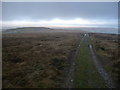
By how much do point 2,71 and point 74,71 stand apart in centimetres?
1145

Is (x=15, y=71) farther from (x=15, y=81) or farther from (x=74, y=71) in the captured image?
(x=74, y=71)

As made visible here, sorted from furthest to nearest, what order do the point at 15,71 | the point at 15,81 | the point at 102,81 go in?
the point at 15,71
the point at 15,81
the point at 102,81

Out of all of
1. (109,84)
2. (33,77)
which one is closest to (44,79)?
(33,77)

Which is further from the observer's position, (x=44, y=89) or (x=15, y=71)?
(x=15, y=71)

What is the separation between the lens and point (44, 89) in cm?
1490

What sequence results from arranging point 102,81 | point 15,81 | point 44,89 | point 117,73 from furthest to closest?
point 117,73
point 15,81
point 102,81
point 44,89

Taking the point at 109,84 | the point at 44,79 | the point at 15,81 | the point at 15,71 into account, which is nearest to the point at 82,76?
the point at 109,84

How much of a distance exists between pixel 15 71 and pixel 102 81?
13183 mm

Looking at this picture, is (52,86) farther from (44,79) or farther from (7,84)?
(7,84)

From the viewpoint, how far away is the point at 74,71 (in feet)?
65.1

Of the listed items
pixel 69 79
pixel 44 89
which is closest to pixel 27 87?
pixel 44 89

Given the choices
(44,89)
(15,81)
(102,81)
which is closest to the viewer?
(44,89)

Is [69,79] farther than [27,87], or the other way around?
[69,79]

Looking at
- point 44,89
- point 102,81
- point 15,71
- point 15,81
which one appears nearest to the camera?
point 44,89
